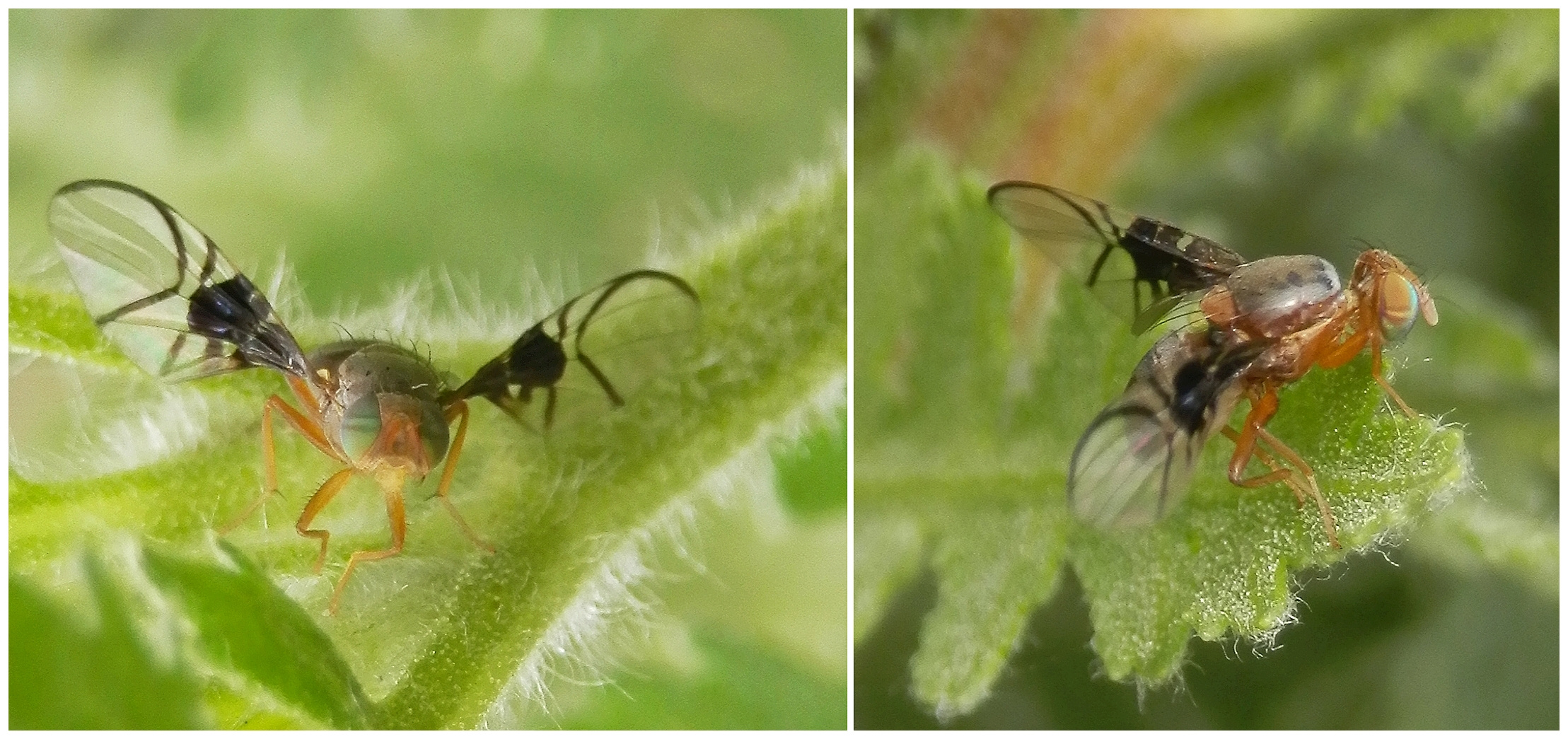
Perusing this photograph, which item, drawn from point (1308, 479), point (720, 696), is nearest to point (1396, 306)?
point (1308, 479)

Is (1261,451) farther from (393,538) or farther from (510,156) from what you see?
(510,156)

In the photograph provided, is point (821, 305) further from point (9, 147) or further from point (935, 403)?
point (9, 147)

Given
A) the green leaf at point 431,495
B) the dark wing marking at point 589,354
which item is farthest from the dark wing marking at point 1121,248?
the dark wing marking at point 589,354

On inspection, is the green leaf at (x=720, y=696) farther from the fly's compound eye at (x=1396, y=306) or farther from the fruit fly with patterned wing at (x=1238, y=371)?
the fly's compound eye at (x=1396, y=306)

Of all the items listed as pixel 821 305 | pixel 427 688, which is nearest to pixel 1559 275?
pixel 821 305

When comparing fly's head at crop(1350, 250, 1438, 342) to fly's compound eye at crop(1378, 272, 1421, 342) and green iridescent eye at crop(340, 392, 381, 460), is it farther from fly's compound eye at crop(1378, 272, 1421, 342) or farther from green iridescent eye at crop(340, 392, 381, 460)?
green iridescent eye at crop(340, 392, 381, 460)
